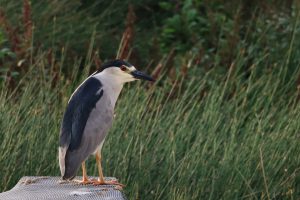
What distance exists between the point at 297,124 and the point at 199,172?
2.85 feet

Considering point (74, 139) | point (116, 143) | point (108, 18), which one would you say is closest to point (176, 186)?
point (116, 143)

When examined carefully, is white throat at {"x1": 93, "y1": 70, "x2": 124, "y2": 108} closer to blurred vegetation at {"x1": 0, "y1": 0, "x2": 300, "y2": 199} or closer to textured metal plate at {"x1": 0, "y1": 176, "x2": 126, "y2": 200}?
textured metal plate at {"x1": 0, "y1": 176, "x2": 126, "y2": 200}

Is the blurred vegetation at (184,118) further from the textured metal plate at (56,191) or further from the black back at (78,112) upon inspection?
the black back at (78,112)

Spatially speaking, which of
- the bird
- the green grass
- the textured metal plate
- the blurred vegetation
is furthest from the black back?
the green grass

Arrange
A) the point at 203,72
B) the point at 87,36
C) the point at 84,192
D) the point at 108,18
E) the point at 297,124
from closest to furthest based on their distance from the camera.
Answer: the point at 84,192 → the point at 297,124 → the point at 203,72 → the point at 87,36 → the point at 108,18

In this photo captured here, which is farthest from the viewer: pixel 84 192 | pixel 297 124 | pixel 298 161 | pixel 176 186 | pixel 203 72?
pixel 203 72

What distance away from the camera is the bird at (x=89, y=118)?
4.70 m

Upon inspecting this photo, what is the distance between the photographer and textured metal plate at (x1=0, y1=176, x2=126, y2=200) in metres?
4.44

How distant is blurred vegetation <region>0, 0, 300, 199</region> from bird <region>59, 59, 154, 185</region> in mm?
497

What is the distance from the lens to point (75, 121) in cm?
473

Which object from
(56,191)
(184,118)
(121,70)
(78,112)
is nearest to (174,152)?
(184,118)

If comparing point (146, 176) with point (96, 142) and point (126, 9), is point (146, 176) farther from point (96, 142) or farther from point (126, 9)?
point (126, 9)

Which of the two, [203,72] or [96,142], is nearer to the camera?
[96,142]

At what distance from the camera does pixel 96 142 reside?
15.8 ft
